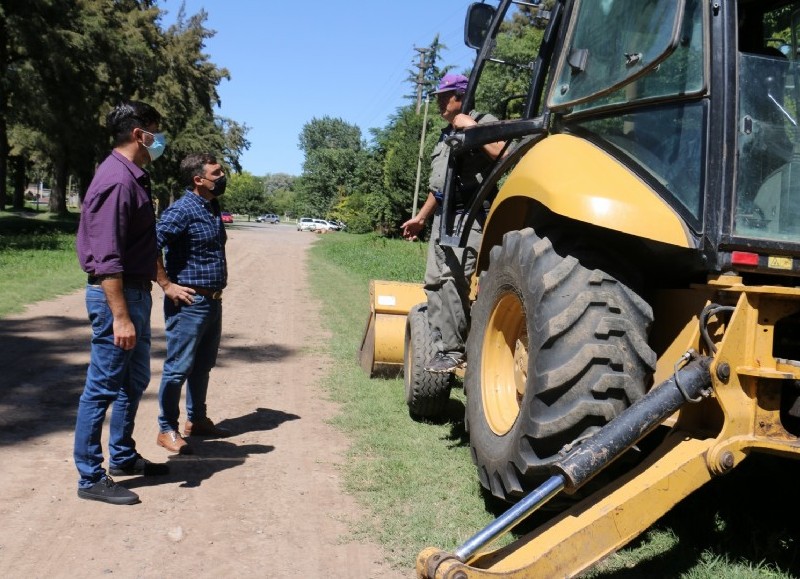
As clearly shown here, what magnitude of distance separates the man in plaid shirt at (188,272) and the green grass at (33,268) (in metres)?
6.51

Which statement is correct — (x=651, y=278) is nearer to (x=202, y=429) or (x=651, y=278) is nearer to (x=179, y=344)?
(x=179, y=344)

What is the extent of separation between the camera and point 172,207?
564cm

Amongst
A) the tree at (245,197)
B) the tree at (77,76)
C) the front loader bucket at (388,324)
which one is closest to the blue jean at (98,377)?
the front loader bucket at (388,324)

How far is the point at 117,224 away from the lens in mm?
4543

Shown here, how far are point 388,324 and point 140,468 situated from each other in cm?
329

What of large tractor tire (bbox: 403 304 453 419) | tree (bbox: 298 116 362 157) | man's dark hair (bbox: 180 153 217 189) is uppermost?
tree (bbox: 298 116 362 157)

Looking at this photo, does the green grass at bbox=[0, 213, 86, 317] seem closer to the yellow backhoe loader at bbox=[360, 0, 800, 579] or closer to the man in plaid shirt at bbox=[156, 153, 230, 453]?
the man in plaid shirt at bbox=[156, 153, 230, 453]

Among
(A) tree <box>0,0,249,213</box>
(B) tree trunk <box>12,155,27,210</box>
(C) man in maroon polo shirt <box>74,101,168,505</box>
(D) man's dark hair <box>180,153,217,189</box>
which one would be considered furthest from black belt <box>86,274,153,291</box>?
(B) tree trunk <box>12,155,27,210</box>

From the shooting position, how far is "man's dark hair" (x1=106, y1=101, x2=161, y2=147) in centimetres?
482

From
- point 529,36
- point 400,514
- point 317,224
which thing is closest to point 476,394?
point 400,514

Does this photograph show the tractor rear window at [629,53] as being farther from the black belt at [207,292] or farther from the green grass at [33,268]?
the green grass at [33,268]

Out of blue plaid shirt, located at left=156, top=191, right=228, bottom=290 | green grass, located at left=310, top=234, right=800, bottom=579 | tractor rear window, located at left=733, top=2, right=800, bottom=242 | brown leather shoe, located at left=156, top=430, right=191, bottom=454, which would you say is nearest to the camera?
tractor rear window, located at left=733, top=2, right=800, bottom=242

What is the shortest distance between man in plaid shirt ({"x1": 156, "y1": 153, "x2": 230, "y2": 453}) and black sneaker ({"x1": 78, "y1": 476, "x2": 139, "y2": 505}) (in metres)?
1.02

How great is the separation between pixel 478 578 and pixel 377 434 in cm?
344
